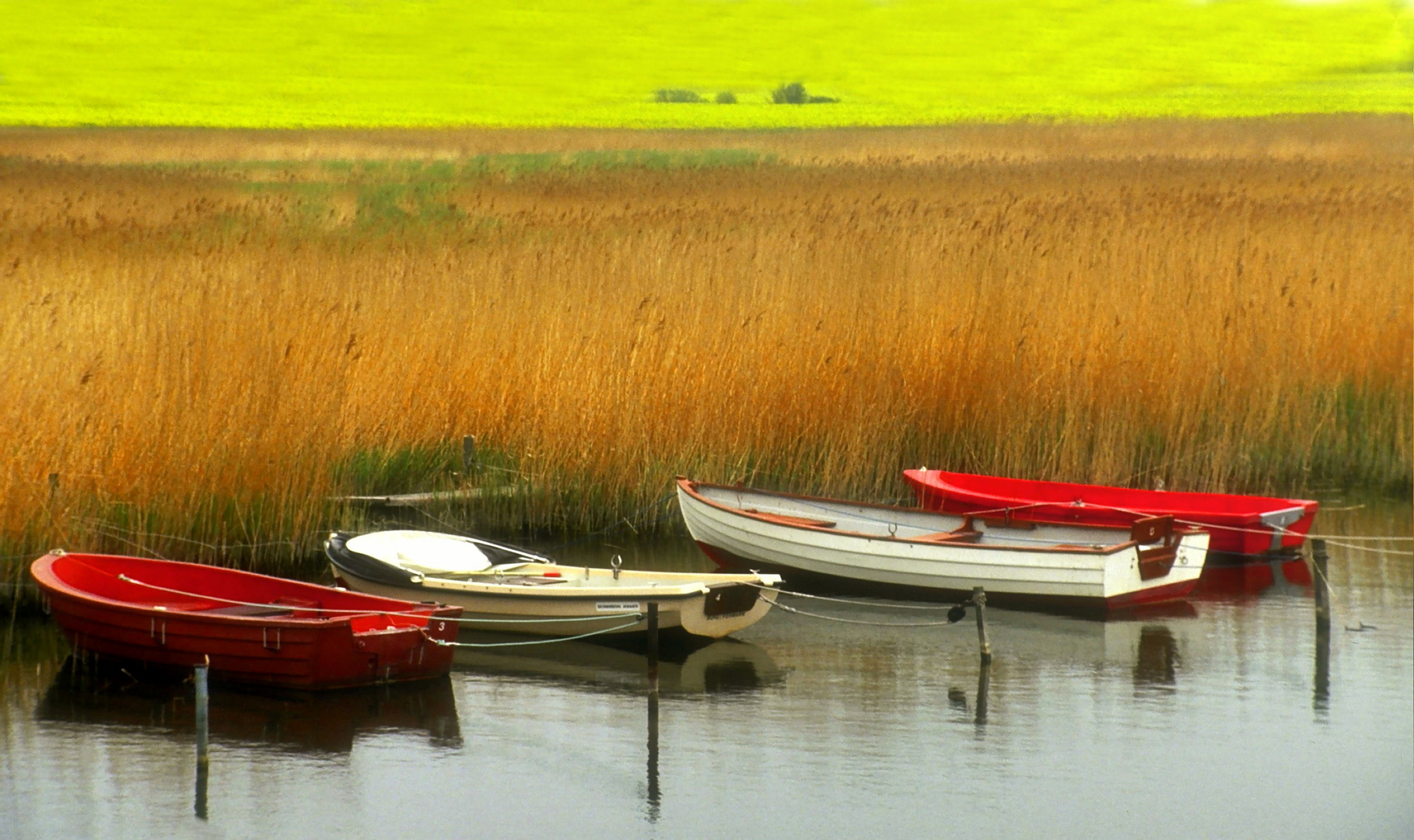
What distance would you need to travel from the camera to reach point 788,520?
29.1 feet

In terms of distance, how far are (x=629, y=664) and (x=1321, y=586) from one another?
11.2ft

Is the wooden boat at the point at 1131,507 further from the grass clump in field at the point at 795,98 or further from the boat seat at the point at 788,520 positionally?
the grass clump in field at the point at 795,98

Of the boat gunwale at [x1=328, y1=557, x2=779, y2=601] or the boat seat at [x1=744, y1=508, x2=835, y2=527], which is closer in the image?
the boat gunwale at [x1=328, y1=557, x2=779, y2=601]

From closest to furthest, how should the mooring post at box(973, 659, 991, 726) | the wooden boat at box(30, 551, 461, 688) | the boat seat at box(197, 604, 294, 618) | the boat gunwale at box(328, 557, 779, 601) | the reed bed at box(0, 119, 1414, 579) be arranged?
the mooring post at box(973, 659, 991, 726)
the wooden boat at box(30, 551, 461, 688)
the boat seat at box(197, 604, 294, 618)
the boat gunwale at box(328, 557, 779, 601)
the reed bed at box(0, 119, 1414, 579)

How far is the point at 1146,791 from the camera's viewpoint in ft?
19.0

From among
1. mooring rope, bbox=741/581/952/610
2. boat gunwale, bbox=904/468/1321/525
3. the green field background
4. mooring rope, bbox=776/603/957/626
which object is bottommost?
mooring rope, bbox=776/603/957/626

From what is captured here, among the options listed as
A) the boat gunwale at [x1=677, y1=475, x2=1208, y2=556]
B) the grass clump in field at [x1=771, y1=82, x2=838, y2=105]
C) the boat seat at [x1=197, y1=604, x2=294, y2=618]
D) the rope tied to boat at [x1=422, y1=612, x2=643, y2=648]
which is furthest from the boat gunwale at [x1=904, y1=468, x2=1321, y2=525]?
the grass clump in field at [x1=771, y1=82, x2=838, y2=105]

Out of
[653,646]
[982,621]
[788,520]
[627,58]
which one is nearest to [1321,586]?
[982,621]

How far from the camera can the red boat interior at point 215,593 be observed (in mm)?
7035

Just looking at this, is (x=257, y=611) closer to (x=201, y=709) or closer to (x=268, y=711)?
(x=268, y=711)

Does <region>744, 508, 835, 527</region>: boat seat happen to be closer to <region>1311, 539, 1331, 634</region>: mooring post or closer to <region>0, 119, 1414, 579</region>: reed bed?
<region>0, 119, 1414, 579</region>: reed bed

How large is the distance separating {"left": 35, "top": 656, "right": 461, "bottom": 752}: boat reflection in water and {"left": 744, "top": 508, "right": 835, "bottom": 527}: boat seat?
243 centimetres

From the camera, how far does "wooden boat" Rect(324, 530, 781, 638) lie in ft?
24.2

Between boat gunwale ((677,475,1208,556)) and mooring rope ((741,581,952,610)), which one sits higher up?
boat gunwale ((677,475,1208,556))
